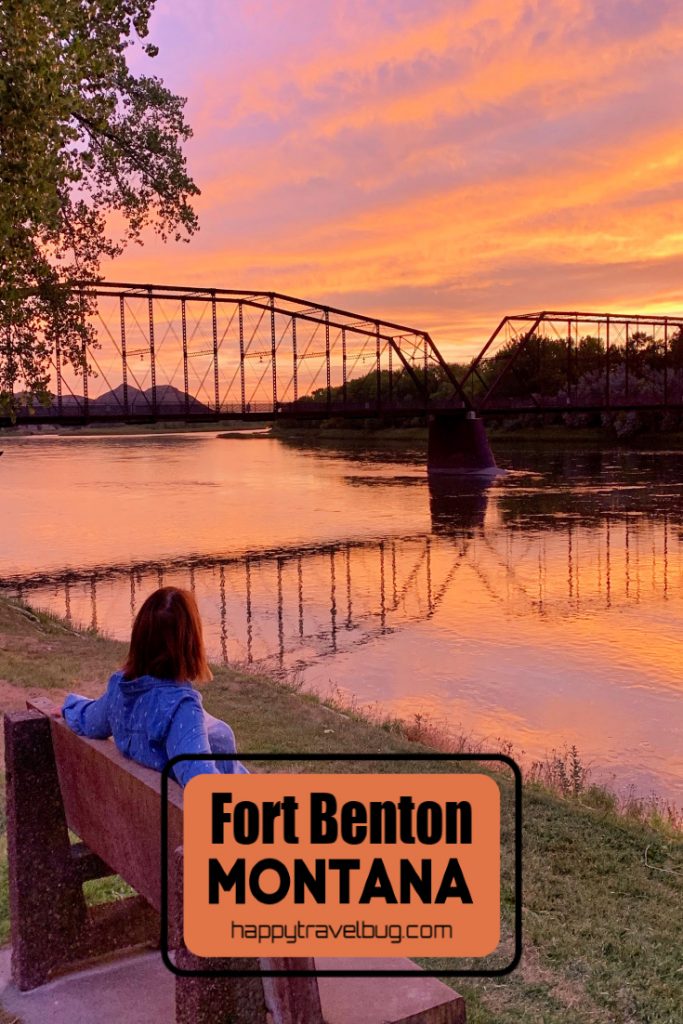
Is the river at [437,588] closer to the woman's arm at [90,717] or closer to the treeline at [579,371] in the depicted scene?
the woman's arm at [90,717]

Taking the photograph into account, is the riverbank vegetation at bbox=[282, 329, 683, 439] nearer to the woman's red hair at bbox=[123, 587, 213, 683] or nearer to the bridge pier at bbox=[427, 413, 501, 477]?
the bridge pier at bbox=[427, 413, 501, 477]

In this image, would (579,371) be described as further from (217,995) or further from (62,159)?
→ (217,995)

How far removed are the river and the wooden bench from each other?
25.2 feet

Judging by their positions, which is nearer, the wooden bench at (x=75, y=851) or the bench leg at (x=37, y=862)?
the wooden bench at (x=75, y=851)

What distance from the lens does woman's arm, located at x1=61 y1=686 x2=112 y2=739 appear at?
4.14 metres

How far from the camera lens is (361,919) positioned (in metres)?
2.70

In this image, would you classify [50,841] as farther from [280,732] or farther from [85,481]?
[85,481]

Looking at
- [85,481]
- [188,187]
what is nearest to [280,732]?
[188,187]

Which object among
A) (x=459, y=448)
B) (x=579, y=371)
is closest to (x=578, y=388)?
(x=579, y=371)

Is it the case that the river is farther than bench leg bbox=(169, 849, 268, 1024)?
Yes

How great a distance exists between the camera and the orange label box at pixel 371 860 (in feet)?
8.75

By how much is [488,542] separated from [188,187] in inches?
744

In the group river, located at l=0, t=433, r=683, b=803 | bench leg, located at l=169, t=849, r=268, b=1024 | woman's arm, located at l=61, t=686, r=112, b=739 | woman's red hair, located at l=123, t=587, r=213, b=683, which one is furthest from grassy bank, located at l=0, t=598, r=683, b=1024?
river, located at l=0, t=433, r=683, b=803

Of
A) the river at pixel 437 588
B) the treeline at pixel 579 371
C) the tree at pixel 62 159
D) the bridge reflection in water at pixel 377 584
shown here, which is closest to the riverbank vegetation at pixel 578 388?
the treeline at pixel 579 371
